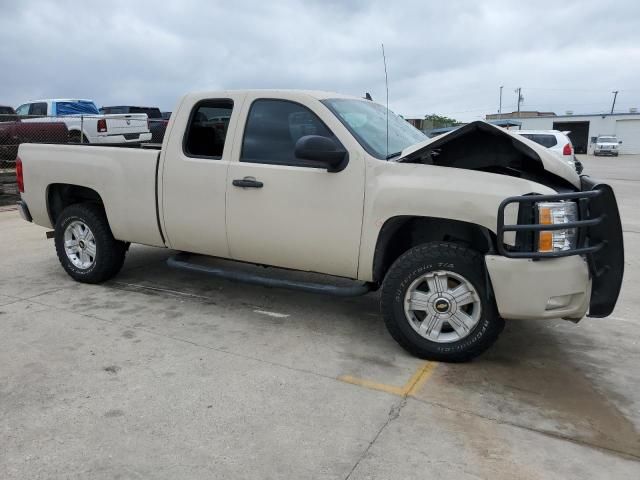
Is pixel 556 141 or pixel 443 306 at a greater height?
pixel 556 141

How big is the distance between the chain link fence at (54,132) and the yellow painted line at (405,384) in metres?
9.94

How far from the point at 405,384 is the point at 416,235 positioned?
1.22 meters

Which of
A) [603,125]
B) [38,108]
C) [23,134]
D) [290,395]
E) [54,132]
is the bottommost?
[290,395]

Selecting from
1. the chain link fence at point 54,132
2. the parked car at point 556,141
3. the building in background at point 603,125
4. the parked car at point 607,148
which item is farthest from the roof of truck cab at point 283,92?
the building in background at point 603,125

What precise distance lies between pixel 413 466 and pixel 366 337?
173 centimetres

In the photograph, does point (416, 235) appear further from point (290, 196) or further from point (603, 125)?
point (603, 125)

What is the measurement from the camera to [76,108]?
57.5ft

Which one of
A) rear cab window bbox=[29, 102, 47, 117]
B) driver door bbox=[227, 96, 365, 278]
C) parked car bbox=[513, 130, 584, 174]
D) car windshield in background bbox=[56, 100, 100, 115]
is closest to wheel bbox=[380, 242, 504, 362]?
driver door bbox=[227, 96, 365, 278]

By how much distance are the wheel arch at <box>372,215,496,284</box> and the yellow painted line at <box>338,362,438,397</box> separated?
2.59 ft

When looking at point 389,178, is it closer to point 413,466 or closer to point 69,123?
point 413,466

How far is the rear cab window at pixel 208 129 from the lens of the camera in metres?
4.78

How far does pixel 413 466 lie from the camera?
277 centimetres

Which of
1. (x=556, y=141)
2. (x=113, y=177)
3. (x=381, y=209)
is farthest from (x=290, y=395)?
(x=556, y=141)

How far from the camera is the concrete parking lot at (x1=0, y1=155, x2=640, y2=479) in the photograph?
2.80 meters
